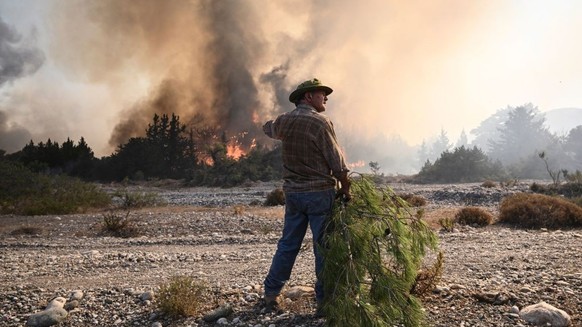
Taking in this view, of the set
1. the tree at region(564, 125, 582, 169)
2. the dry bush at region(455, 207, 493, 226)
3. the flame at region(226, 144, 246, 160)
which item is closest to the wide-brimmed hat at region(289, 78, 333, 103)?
the dry bush at region(455, 207, 493, 226)

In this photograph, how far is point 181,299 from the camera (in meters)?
4.56

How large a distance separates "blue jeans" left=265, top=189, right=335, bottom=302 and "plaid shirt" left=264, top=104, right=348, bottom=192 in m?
0.09

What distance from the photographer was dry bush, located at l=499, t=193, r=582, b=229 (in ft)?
36.6

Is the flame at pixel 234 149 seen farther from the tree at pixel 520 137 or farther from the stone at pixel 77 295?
the stone at pixel 77 295

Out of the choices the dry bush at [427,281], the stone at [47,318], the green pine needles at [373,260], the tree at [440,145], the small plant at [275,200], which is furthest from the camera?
the tree at [440,145]

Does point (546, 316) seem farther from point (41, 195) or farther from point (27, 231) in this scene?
point (41, 195)

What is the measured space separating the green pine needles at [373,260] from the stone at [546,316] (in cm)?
110

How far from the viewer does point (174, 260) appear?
7.77 m

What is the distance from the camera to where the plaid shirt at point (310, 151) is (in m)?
4.17

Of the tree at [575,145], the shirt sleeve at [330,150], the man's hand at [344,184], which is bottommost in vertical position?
the man's hand at [344,184]

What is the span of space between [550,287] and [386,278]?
248 centimetres

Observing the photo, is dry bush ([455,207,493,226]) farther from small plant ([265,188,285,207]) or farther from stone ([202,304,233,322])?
stone ([202,304,233,322])

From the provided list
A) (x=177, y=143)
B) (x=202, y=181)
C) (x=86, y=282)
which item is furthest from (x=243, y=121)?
(x=86, y=282)

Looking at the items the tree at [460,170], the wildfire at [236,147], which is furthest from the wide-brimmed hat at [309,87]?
the wildfire at [236,147]
